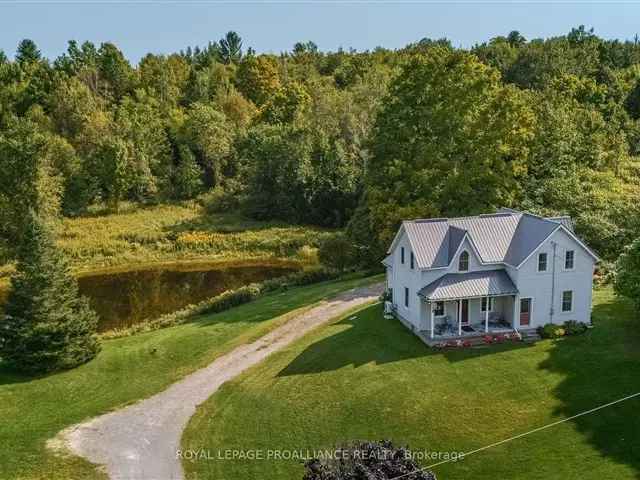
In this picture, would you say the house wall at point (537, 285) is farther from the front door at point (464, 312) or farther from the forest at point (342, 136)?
the forest at point (342, 136)

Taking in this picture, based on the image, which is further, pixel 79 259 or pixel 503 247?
pixel 79 259

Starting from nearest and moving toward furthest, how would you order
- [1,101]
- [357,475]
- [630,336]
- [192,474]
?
[357,475] < [192,474] < [630,336] < [1,101]

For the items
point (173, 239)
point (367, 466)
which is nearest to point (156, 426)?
point (367, 466)

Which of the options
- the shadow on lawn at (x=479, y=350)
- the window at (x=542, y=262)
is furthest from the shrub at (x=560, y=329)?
the window at (x=542, y=262)

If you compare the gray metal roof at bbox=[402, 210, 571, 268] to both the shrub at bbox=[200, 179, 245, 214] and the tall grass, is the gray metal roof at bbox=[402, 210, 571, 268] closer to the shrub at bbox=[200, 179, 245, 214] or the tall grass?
the tall grass

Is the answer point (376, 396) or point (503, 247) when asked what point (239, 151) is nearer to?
point (503, 247)

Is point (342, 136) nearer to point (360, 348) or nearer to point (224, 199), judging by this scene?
point (224, 199)

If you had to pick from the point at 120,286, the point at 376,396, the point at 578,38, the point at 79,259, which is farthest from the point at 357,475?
the point at 578,38
